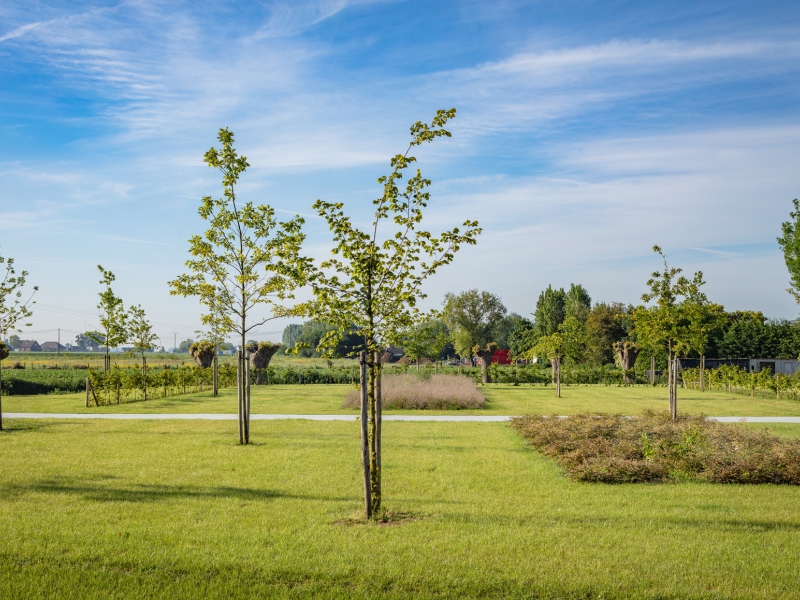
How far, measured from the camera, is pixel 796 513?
7637 millimetres

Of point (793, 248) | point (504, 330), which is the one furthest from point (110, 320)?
point (504, 330)

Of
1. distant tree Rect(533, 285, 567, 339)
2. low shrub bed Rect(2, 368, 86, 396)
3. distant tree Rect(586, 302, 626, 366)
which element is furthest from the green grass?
distant tree Rect(533, 285, 567, 339)

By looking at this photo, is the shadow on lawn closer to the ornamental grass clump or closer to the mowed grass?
the mowed grass

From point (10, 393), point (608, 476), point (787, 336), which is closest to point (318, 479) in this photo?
point (608, 476)

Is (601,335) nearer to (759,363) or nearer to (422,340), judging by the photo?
(759,363)

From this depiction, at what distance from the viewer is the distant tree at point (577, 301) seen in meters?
68.2

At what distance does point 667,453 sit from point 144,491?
314 inches

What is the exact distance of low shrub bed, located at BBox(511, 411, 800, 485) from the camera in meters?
9.52

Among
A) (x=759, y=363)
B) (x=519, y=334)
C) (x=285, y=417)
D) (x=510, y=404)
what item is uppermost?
(x=519, y=334)

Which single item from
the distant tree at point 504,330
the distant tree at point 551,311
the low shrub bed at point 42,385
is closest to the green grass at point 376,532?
the low shrub bed at point 42,385

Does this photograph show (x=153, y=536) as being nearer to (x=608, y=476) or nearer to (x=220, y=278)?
(x=608, y=476)

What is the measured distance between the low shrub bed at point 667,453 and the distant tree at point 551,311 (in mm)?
54934

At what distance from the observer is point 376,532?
22.0 ft

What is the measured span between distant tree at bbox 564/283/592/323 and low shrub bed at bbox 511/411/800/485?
185 ft
